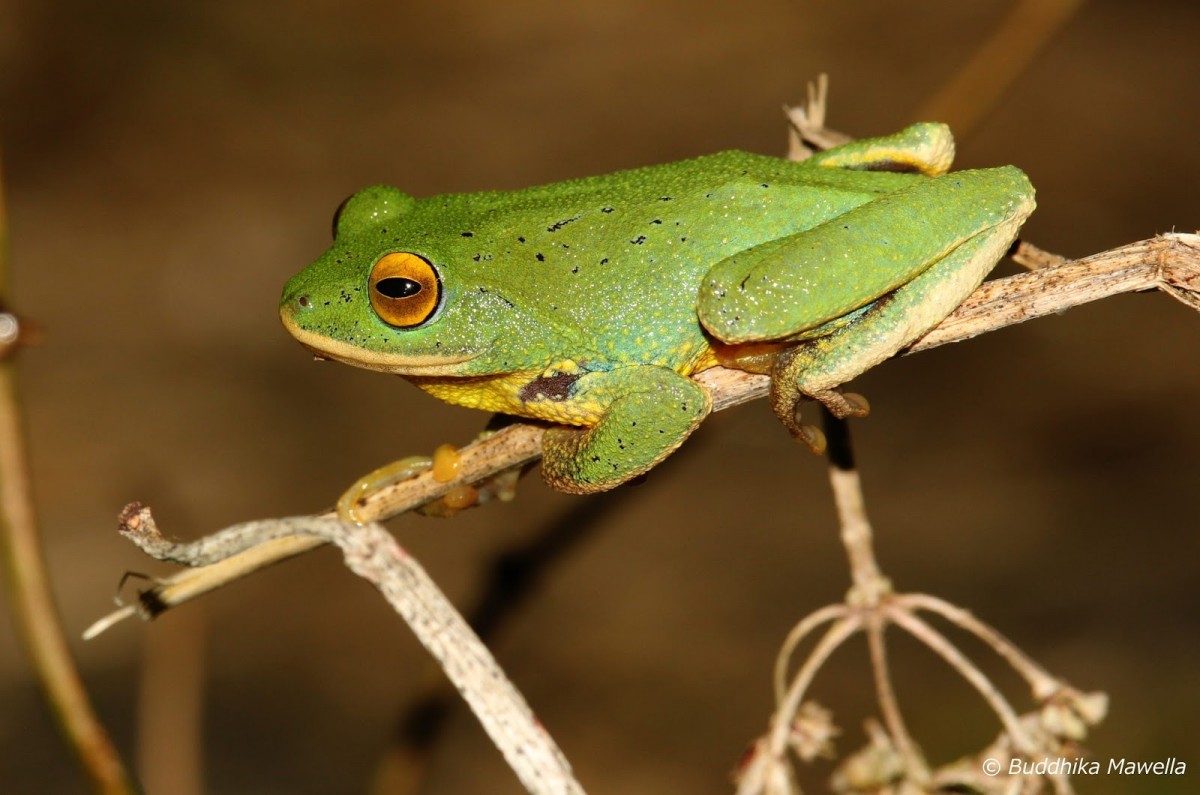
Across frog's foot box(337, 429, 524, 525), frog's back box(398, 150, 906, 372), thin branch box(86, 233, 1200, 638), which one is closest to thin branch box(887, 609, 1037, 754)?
thin branch box(86, 233, 1200, 638)

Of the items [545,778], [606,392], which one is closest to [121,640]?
[606,392]

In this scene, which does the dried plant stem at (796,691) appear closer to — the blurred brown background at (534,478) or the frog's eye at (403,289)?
the blurred brown background at (534,478)

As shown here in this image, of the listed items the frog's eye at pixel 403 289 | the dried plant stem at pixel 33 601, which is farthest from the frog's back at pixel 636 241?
the dried plant stem at pixel 33 601

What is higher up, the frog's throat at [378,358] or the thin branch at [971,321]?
the frog's throat at [378,358]

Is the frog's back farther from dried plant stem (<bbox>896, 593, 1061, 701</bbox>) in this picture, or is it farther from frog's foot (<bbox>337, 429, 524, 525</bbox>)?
dried plant stem (<bbox>896, 593, 1061, 701</bbox>)

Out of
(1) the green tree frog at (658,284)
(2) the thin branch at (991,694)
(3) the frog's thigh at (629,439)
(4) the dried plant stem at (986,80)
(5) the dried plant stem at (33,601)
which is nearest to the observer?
(5) the dried plant stem at (33,601)

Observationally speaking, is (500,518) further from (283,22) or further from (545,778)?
(283,22)

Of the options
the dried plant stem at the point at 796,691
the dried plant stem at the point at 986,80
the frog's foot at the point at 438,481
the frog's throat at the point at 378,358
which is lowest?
the dried plant stem at the point at 796,691

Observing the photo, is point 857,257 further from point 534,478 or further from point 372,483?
point 534,478
